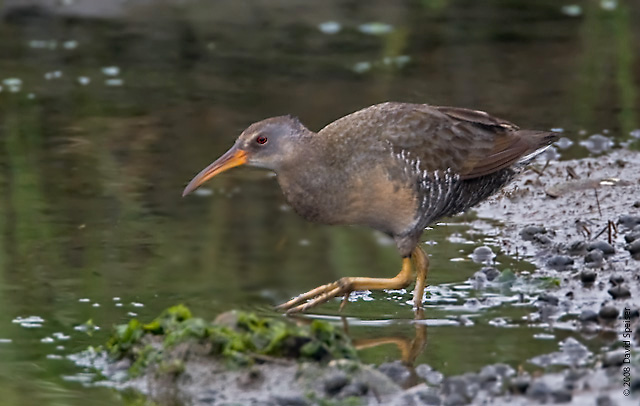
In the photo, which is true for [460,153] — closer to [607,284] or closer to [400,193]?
[400,193]

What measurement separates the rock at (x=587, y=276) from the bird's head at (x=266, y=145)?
5.42 feet

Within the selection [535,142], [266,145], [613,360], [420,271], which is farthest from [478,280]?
[613,360]

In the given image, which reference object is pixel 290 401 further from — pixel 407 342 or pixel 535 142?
pixel 535 142

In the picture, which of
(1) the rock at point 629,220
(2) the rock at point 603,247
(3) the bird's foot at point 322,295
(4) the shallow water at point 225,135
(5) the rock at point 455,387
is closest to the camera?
(5) the rock at point 455,387

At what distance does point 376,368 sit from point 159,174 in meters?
3.86

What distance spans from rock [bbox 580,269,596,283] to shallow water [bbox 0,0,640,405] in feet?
1.75

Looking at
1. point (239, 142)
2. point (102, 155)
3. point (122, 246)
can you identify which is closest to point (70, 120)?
Result: point (102, 155)

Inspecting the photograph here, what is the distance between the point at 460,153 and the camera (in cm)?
652

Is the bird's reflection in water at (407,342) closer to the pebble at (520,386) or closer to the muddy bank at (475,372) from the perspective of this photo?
the muddy bank at (475,372)

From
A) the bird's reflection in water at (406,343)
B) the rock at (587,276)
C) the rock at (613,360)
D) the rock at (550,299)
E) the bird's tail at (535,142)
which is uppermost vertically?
the bird's tail at (535,142)

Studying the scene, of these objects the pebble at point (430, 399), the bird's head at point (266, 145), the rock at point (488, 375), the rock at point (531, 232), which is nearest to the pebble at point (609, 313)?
the rock at point (488, 375)

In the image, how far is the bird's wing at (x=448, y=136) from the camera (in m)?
6.32

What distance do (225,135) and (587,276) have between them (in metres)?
4.19

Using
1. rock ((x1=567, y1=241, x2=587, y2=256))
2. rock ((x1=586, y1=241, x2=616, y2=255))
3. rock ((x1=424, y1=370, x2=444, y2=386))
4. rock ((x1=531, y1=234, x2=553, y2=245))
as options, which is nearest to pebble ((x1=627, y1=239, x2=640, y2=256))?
rock ((x1=586, y1=241, x2=616, y2=255))
